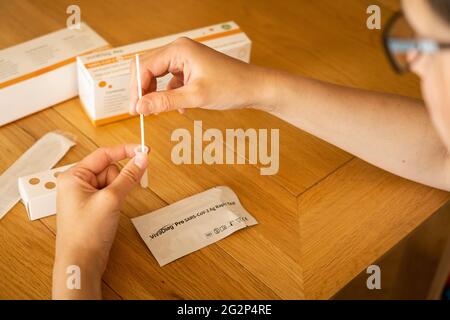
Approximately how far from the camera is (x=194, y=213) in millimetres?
1060

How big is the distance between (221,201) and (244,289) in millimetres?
170

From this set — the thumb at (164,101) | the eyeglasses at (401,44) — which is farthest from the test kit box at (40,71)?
the eyeglasses at (401,44)

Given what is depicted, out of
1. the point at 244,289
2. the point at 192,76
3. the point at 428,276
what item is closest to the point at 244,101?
the point at 192,76

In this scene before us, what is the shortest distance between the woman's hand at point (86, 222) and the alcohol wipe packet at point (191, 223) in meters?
0.07

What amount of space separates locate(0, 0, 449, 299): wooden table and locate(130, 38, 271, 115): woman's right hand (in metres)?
0.12

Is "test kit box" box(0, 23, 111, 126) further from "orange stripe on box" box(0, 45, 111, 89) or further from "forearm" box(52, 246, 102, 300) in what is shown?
"forearm" box(52, 246, 102, 300)

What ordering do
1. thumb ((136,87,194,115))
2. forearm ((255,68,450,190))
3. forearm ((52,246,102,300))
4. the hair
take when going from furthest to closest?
forearm ((255,68,450,190)), thumb ((136,87,194,115)), forearm ((52,246,102,300)), the hair

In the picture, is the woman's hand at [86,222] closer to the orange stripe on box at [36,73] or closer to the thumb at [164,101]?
the thumb at [164,101]

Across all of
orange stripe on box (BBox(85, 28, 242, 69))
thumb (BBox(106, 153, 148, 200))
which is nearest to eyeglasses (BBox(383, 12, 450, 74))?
thumb (BBox(106, 153, 148, 200))

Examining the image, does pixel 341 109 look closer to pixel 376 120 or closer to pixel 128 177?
pixel 376 120

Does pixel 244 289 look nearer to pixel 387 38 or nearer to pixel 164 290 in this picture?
pixel 164 290

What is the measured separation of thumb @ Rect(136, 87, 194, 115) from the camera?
1009mm

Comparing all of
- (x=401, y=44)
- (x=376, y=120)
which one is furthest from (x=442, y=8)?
(x=376, y=120)

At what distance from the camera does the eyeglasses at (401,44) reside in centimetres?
79
